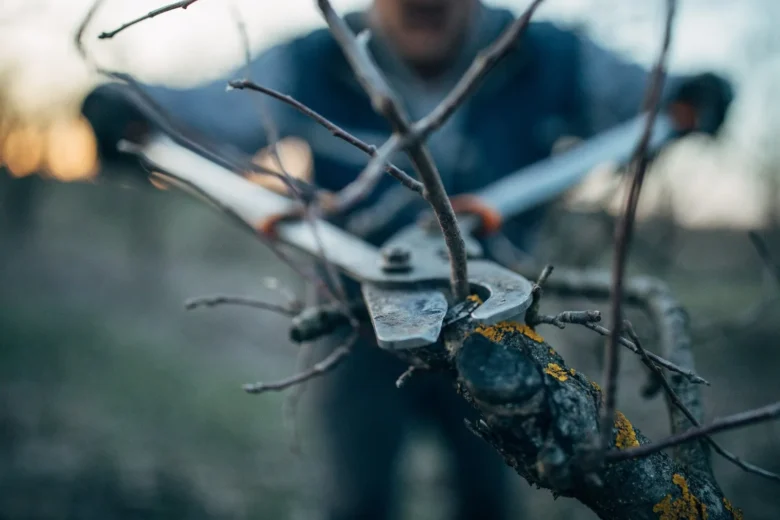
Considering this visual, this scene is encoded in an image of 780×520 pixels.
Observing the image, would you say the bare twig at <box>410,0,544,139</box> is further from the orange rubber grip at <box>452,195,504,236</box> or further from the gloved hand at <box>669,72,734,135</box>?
the gloved hand at <box>669,72,734,135</box>

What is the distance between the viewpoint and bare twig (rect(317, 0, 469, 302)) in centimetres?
37

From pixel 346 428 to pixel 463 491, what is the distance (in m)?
0.62

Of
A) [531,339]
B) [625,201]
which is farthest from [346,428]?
[625,201]

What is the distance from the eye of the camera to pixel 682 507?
0.55 metres

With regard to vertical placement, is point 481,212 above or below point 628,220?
below

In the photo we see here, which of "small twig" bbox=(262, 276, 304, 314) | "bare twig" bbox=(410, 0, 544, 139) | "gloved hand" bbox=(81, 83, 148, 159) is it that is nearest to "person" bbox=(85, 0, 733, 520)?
"gloved hand" bbox=(81, 83, 148, 159)

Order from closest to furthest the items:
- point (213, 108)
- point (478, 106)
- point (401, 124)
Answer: point (401, 124) → point (213, 108) → point (478, 106)

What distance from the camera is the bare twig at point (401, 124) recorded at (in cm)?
37

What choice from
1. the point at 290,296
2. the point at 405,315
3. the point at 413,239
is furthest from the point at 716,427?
the point at 413,239

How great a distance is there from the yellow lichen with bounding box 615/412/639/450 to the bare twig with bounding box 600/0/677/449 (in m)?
0.07

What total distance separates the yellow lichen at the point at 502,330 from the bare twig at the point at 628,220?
126 millimetres

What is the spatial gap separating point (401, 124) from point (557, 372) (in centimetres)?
33

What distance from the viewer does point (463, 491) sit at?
2332mm

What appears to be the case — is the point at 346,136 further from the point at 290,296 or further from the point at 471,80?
the point at 290,296
